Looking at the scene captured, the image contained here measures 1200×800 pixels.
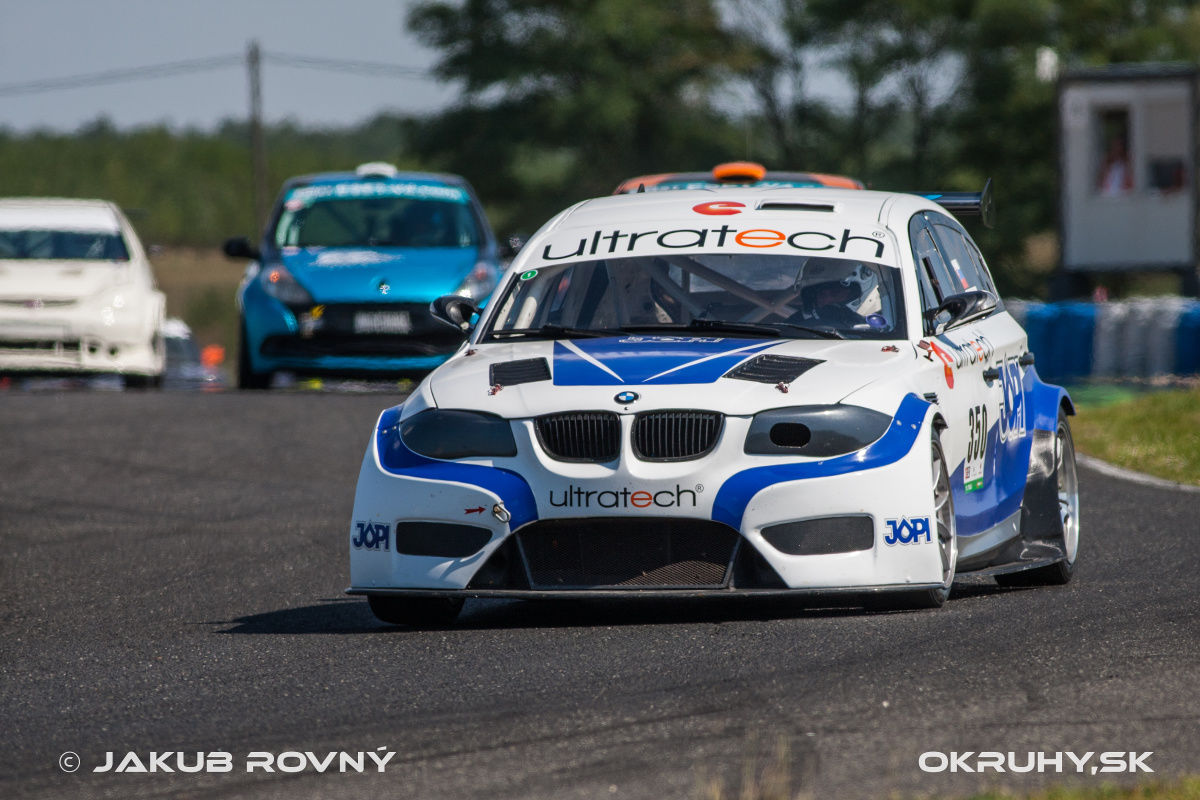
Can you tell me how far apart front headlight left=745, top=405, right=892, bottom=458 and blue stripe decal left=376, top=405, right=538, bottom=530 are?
2.52 feet

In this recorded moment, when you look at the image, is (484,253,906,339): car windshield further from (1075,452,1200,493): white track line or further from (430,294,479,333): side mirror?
(1075,452,1200,493): white track line

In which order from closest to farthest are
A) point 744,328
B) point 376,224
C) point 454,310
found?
point 744,328
point 454,310
point 376,224

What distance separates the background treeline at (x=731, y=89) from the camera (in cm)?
4828

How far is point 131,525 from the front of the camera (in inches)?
440

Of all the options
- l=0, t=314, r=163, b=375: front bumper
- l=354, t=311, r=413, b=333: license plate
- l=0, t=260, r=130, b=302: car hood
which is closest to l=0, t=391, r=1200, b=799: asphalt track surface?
l=354, t=311, r=413, b=333: license plate

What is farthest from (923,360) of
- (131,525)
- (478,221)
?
(478,221)

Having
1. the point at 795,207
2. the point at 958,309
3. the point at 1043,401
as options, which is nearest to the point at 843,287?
the point at 958,309

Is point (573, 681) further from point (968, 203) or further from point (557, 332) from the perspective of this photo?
point (968, 203)

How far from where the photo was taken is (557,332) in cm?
769

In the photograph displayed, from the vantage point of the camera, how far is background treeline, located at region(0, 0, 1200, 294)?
48281 mm

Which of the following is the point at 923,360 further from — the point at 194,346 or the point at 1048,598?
the point at 194,346

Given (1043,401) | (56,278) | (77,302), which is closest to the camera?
(1043,401)

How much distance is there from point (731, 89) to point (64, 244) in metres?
35.7

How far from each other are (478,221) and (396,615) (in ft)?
32.9
